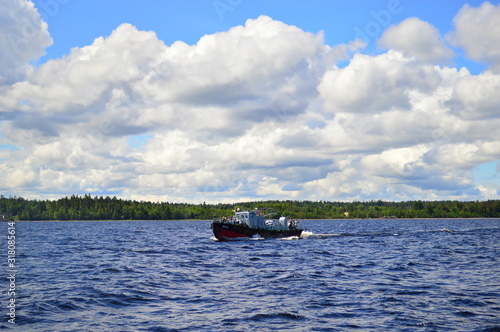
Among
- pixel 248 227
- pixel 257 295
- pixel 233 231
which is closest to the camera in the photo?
pixel 257 295

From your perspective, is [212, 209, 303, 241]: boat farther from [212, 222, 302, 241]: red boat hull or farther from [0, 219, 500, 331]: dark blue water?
[0, 219, 500, 331]: dark blue water

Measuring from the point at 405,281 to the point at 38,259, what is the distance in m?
39.4

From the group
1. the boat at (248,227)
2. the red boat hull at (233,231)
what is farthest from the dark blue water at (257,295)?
the boat at (248,227)

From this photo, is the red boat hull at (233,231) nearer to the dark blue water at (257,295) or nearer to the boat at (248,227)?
the boat at (248,227)

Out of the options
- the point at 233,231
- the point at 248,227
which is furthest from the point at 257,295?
the point at 248,227

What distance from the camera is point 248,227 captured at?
92.2 m

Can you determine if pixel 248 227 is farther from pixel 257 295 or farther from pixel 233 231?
pixel 257 295

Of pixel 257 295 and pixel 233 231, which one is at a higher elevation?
pixel 233 231

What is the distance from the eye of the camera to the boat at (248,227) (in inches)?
3514

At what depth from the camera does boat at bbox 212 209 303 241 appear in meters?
89.2

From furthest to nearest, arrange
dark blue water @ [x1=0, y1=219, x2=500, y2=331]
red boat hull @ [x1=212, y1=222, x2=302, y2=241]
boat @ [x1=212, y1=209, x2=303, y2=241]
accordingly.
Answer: boat @ [x1=212, y1=209, x2=303, y2=241] < red boat hull @ [x1=212, y1=222, x2=302, y2=241] < dark blue water @ [x1=0, y1=219, x2=500, y2=331]

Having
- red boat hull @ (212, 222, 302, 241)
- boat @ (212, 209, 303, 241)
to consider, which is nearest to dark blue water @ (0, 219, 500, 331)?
red boat hull @ (212, 222, 302, 241)

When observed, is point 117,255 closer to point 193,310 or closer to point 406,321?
point 193,310

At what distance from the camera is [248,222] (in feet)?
307
